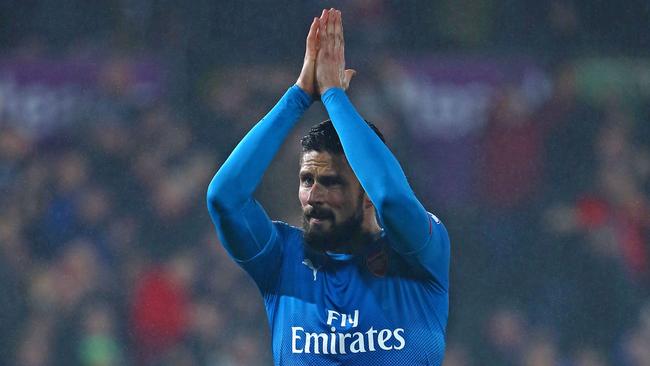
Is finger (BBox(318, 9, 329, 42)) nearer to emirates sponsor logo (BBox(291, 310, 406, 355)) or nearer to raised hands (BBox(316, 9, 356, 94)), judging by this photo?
raised hands (BBox(316, 9, 356, 94))

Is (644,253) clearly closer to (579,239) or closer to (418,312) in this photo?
(579,239)

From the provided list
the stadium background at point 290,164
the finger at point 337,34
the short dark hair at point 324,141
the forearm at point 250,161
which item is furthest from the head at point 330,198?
the stadium background at point 290,164

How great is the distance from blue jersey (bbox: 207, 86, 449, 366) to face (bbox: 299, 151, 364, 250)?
0.06 meters

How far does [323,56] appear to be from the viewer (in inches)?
102

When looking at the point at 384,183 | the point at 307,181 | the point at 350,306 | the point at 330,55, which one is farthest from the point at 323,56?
the point at 350,306

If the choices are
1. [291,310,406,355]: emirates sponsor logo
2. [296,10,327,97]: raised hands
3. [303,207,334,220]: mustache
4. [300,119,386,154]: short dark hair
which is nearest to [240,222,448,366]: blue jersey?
[291,310,406,355]: emirates sponsor logo

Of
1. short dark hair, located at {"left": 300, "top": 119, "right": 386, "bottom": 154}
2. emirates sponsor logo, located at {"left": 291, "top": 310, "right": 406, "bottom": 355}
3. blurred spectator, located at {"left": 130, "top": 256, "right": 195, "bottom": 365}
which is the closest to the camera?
emirates sponsor logo, located at {"left": 291, "top": 310, "right": 406, "bottom": 355}

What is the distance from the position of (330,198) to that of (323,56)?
1.21 feet

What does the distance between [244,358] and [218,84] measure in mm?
1704

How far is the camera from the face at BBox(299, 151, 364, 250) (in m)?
2.51

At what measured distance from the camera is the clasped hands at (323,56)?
2598 mm

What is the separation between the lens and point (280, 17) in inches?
255

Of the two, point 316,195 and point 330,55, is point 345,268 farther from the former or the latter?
point 330,55

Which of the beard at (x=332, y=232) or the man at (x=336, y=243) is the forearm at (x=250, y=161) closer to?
the man at (x=336, y=243)
